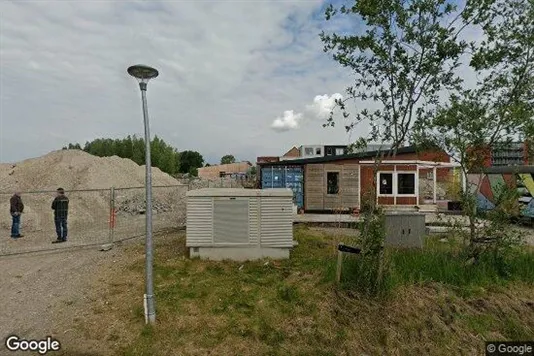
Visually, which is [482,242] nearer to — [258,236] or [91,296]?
[258,236]

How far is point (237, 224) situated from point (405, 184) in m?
13.6

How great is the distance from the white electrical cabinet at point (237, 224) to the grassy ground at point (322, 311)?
3.03ft

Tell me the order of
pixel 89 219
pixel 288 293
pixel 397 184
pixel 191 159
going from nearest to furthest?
pixel 288 293
pixel 89 219
pixel 397 184
pixel 191 159

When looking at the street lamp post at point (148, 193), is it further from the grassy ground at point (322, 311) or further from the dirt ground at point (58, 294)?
the dirt ground at point (58, 294)

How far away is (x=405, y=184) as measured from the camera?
18656mm

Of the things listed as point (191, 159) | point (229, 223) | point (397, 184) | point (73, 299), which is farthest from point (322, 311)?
point (191, 159)

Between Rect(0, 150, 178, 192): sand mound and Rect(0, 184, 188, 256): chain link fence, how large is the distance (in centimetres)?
312

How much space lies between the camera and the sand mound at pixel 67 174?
2238cm

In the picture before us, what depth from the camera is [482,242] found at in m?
6.62

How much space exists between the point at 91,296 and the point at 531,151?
361 inches

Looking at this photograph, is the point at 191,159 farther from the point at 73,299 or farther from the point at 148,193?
the point at 148,193

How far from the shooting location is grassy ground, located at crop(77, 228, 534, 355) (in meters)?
4.67

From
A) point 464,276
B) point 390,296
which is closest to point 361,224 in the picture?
point 390,296

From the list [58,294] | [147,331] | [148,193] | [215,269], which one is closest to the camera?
[147,331]
